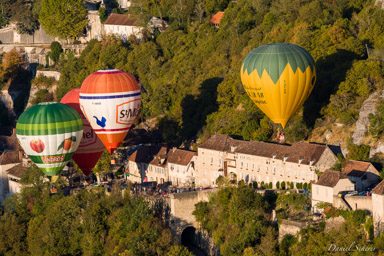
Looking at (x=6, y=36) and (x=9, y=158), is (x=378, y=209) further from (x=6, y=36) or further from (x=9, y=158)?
(x=6, y=36)

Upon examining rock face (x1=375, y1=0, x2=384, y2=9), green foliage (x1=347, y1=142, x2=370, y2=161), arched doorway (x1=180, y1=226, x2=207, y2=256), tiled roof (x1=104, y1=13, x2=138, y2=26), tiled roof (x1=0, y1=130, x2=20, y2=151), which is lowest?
arched doorway (x1=180, y1=226, x2=207, y2=256)

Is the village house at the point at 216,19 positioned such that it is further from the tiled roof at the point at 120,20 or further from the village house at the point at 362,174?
the village house at the point at 362,174

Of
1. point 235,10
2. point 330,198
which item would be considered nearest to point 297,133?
point 330,198

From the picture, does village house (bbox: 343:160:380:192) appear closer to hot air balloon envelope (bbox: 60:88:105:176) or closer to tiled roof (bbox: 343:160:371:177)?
tiled roof (bbox: 343:160:371:177)

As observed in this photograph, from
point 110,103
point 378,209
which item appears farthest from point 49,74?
point 378,209

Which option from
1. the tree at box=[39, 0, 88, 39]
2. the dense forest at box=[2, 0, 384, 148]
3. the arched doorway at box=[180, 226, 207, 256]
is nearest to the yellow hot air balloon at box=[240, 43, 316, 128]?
the dense forest at box=[2, 0, 384, 148]

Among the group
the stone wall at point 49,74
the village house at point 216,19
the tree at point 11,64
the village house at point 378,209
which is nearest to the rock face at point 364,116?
the village house at point 378,209
